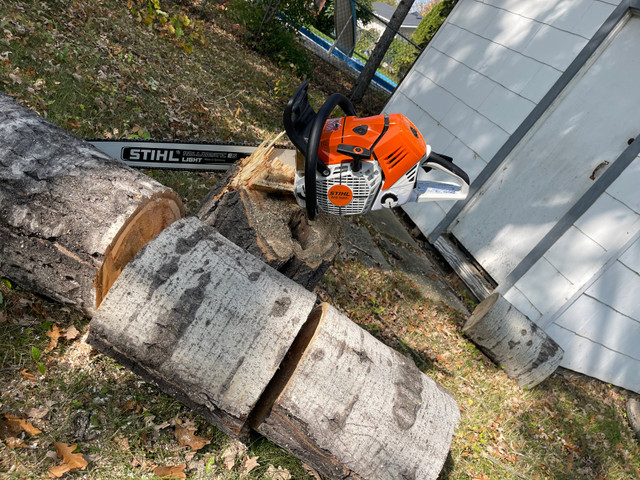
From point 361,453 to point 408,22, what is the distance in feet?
133

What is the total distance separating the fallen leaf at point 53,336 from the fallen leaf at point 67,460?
49 cm

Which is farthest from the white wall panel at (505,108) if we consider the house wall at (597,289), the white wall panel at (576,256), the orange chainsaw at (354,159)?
the orange chainsaw at (354,159)

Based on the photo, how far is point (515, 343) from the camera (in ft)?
11.4

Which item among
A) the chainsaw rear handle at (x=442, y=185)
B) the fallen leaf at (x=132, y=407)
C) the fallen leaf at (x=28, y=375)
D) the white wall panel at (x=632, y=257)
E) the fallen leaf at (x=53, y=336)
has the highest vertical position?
the white wall panel at (x=632, y=257)

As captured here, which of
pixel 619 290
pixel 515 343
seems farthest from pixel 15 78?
pixel 619 290

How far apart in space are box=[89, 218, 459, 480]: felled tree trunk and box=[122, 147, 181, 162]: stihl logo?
45.7 inches

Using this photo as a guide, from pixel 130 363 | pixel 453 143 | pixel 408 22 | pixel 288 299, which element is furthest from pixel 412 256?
pixel 408 22

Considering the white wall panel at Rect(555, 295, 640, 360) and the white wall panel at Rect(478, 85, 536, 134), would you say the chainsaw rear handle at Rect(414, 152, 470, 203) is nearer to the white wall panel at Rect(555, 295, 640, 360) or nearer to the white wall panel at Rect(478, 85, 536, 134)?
the white wall panel at Rect(555, 295, 640, 360)

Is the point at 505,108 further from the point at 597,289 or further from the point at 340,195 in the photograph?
the point at 340,195

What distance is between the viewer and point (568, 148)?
13.1 ft

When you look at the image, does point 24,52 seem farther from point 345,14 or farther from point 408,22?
point 408,22

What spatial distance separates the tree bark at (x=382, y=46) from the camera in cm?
804

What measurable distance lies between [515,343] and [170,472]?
2813 millimetres

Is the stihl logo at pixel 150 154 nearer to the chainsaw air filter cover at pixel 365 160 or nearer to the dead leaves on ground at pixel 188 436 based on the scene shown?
the chainsaw air filter cover at pixel 365 160
